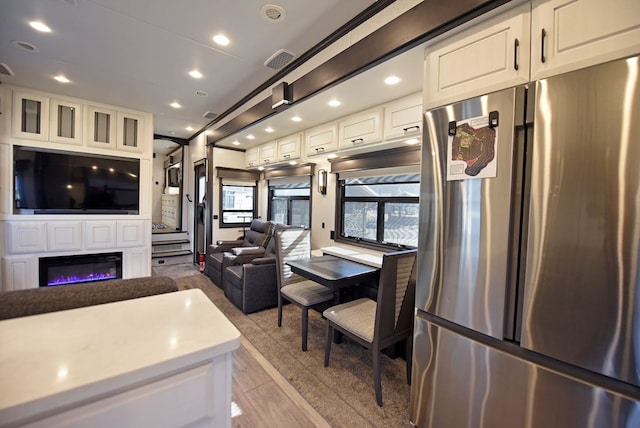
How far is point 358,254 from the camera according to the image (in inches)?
125

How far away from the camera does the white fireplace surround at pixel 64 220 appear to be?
11.1 feet

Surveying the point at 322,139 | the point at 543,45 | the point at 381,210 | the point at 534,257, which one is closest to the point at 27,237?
the point at 322,139

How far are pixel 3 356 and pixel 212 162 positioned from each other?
4.60 m

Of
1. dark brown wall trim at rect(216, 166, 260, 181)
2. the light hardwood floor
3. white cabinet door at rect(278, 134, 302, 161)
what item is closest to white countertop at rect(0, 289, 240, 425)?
the light hardwood floor

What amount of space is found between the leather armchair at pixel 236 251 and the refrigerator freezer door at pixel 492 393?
2877 millimetres

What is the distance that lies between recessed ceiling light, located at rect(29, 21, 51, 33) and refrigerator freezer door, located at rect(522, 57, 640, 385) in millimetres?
3486

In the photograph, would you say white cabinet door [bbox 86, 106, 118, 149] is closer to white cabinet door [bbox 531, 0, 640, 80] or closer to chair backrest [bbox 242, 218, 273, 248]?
chair backrest [bbox 242, 218, 273, 248]

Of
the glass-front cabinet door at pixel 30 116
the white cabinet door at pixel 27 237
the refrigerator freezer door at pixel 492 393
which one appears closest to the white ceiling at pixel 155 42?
the glass-front cabinet door at pixel 30 116

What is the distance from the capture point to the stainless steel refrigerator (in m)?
1.03

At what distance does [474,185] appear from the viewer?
4.62 feet

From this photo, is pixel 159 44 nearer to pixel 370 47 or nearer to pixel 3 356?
pixel 370 47

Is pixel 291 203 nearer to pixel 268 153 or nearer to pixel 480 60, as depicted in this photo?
pixel 268 153

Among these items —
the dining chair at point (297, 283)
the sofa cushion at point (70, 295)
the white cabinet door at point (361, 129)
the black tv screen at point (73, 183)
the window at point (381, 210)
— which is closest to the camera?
the sofa cushion at point (70, 295)

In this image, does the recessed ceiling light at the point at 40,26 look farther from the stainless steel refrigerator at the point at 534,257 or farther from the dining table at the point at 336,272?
the stainless steel refrigerator at the point at 534,257
